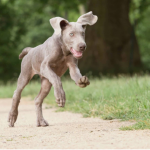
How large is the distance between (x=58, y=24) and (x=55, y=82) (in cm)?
102

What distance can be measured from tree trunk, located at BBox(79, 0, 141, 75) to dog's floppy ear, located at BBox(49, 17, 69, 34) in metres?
12.6

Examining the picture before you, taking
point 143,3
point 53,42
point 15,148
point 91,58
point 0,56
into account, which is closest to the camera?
point 15,148

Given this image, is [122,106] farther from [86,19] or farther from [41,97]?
[86,19]

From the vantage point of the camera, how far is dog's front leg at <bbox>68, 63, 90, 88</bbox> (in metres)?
5.68

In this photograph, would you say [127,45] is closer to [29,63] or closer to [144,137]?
[29,63]

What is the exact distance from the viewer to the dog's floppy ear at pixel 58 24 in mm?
6137

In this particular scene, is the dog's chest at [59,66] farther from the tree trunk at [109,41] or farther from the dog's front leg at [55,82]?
the tree trunk at [109,41]

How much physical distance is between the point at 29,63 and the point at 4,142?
7.53 feet

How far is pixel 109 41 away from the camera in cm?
1950

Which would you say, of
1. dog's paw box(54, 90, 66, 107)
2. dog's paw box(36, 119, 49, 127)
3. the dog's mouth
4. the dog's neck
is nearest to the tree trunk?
dog's paw box(36, 119, 49, 127)

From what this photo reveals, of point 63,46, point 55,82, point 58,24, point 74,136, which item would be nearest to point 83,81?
point 55,82

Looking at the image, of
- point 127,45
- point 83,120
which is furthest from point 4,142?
point 127,45

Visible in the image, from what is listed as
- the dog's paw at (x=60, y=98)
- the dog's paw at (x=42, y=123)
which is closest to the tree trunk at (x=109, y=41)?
the dog's paw at (x=42, y=123)

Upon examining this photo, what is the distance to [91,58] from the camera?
19312 millimetres
